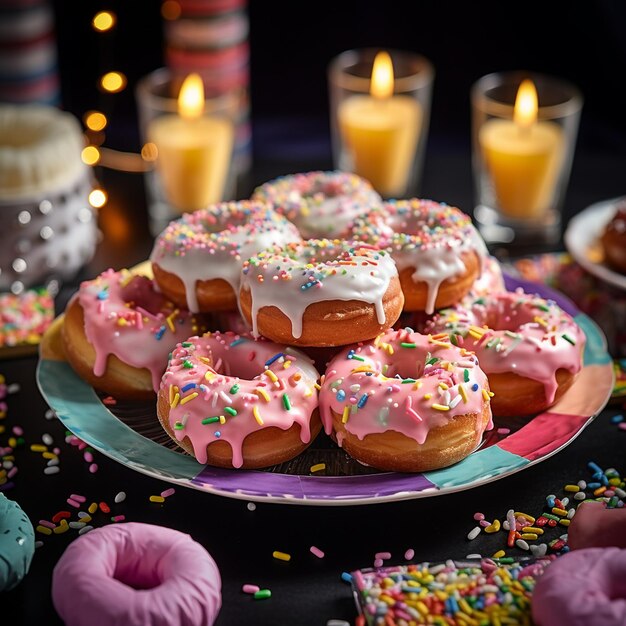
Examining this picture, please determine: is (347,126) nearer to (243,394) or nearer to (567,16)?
Result: (567,16)

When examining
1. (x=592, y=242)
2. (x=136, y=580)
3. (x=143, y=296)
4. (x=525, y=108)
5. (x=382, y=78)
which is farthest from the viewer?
(x=382, y=78)

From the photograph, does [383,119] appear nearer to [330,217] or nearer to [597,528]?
[330,217]

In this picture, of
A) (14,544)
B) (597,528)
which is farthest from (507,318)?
(14,544)

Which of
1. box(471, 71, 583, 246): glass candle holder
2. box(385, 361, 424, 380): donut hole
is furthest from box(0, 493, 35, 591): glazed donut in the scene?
box(471, 71, 583, 246): glass candle holder

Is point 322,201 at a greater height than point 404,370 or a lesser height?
greater

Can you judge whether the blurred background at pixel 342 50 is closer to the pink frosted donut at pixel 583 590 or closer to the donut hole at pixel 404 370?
the donut hole at pixel 404 370

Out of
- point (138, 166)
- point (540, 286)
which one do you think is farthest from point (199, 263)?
point (138, 166)
